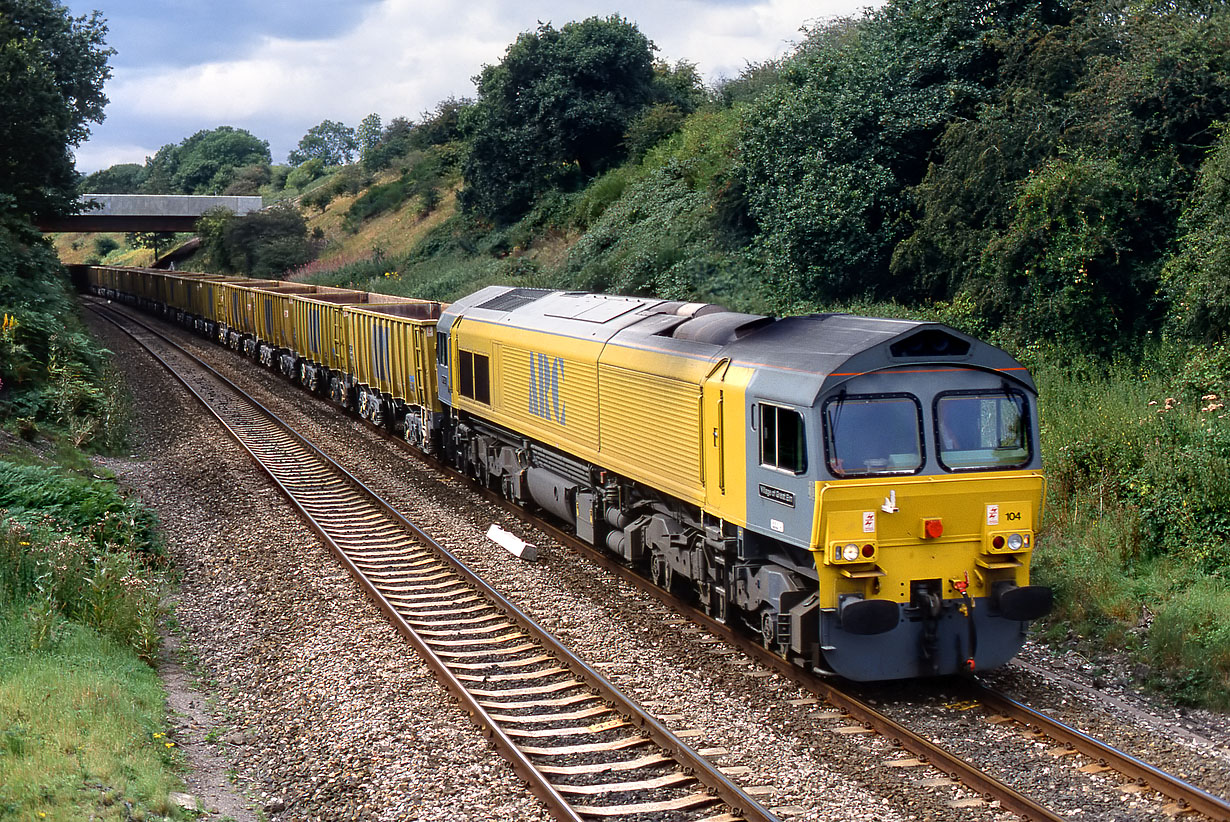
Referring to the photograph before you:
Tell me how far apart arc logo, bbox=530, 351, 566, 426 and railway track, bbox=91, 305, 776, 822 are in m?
2.37

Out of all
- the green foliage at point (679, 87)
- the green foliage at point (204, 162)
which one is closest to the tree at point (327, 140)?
the green foliage at point (204, 162)

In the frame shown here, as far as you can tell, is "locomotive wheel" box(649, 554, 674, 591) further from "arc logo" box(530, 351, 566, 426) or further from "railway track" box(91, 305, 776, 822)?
"arc logo" box(530, 351, 566, 426)

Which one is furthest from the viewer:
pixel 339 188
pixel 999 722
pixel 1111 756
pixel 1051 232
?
pixel 339 188

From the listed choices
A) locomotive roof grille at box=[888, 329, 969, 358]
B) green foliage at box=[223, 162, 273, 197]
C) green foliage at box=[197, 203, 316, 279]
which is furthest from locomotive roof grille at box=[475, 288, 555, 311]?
green foliage at box=[223, 162, 273, 197]

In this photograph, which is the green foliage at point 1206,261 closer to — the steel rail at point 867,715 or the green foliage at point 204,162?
the steel rail at point 867,715

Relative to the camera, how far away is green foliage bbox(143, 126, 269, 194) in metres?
112

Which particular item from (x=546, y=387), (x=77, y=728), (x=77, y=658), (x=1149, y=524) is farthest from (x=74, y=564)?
(x=1149, y=524)

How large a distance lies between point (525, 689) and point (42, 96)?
31020 mm

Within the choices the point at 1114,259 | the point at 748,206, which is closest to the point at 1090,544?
the point at 1114,259

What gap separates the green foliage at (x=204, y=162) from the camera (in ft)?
369

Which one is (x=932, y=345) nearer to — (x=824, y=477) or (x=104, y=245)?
(x=824, y=477)

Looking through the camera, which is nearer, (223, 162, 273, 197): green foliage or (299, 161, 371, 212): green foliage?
(299, 161, 371, 212): green foliage

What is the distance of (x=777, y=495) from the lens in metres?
9.15

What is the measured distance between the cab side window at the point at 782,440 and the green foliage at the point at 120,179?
4036 inches
